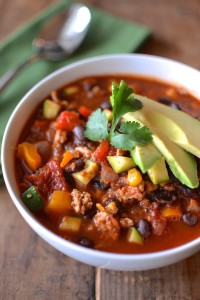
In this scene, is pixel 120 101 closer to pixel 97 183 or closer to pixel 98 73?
pixel 97 183

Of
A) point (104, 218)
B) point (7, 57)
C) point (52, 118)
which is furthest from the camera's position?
point (7, 57)

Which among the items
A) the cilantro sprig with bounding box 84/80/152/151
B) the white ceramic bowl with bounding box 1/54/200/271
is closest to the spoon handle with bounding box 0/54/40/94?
the white ceramic bowl with bounding box 1/54/200/271

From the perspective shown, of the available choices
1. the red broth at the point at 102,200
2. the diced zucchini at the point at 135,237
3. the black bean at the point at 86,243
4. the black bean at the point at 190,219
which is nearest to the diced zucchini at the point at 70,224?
the red broth at the point at 102,200

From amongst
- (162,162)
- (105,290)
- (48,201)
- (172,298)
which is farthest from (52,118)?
(172,298)

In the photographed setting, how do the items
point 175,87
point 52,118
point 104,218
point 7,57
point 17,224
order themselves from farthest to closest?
point 7,57, point 175,87, point 52,118, point 17,224, point 104,218

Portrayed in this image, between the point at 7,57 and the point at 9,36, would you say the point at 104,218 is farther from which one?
the point at 9,36

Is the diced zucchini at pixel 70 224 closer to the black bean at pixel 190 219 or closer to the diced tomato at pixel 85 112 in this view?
the black bean at pixel 190 219

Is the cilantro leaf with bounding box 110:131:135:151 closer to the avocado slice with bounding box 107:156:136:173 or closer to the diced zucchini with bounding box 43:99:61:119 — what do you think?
the avocado slice with bounding box 107:156:136:173
